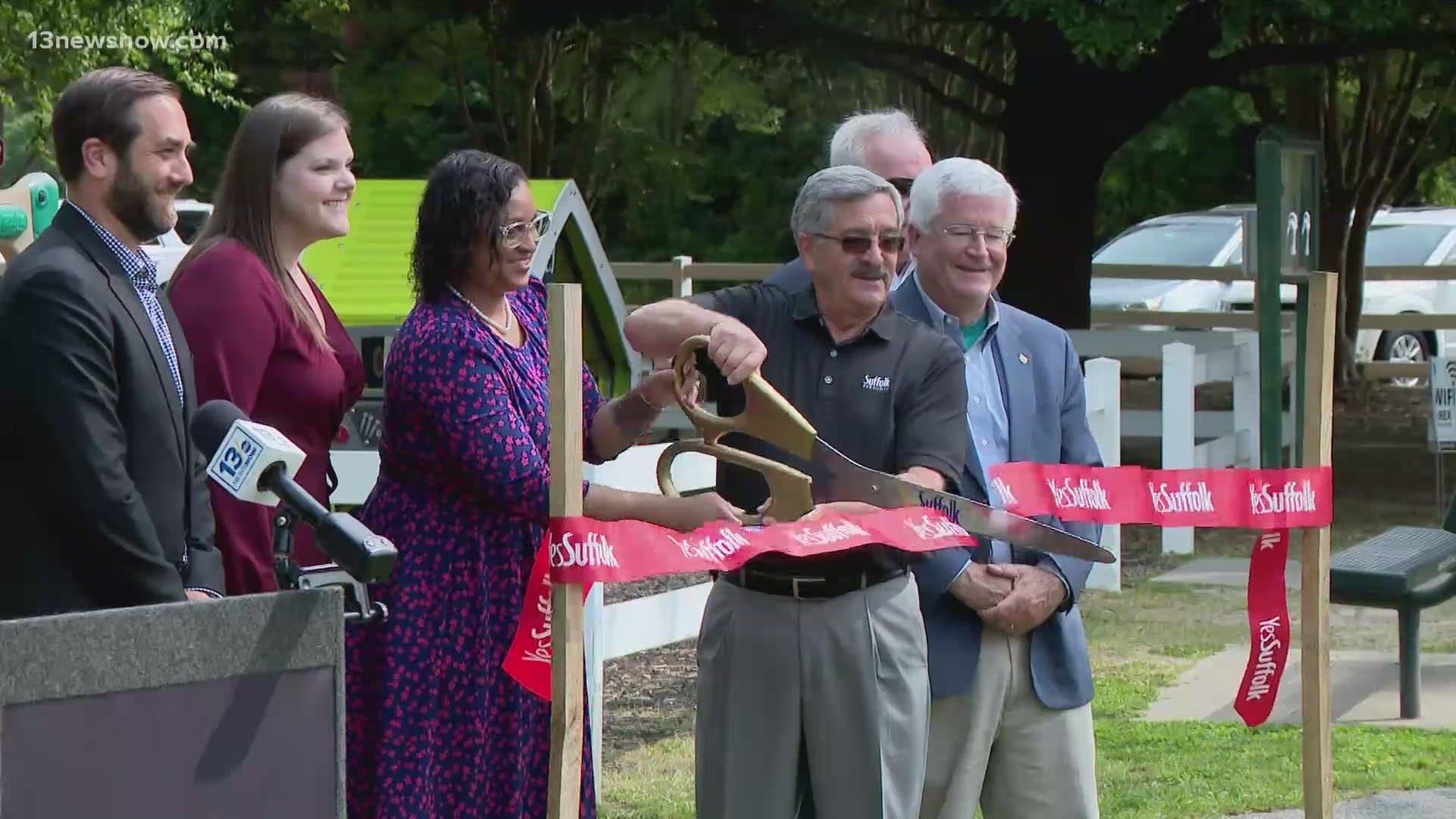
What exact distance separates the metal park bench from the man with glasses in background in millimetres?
4313

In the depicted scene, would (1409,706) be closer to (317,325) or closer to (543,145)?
(317,325)

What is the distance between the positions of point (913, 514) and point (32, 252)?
1772 millimetres

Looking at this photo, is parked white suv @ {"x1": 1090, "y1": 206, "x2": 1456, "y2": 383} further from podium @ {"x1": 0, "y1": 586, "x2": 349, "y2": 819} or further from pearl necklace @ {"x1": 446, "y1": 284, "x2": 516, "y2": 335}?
podium @ {"x1": 0, "y1": 586, "x2": 349, "y2": 819}

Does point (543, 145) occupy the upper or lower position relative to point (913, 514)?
upper

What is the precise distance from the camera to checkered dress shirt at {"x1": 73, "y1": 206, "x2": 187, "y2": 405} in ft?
12.8

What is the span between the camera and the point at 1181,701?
27.7ft

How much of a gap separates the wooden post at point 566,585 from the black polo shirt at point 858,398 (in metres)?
0.49

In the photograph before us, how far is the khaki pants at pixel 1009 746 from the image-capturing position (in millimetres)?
4531

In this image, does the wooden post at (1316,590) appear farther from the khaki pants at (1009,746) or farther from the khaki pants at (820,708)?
the khaki pants at (820,708)

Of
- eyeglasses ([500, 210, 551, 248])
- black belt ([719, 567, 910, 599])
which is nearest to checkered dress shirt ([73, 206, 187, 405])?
eyeglasses ([500, 210, 551, 248])

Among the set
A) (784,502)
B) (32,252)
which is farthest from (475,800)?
→ (32,252)

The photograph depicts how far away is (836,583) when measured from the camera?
13.9ft

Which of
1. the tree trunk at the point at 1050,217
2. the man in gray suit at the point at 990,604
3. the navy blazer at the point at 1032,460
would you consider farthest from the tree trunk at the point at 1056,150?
the man in gray suit at the point at 990,604

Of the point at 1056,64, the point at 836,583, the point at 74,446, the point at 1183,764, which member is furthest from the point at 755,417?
the point at 1056,64
